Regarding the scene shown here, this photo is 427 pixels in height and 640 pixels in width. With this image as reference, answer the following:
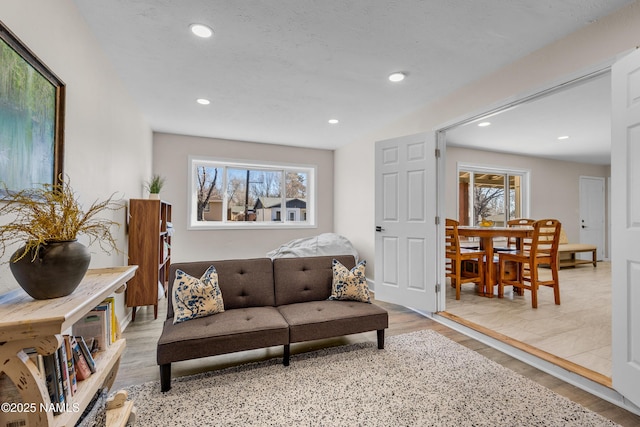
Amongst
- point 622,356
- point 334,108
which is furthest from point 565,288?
point 334,108

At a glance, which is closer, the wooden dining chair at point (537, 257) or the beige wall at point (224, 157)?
the wooden dining chair at point (537, 257)

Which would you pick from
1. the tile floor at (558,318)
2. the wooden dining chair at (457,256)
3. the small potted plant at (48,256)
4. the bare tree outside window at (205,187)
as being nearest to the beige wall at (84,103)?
the small potted plant at (48,256)

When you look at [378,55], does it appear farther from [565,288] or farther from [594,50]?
[565,288]

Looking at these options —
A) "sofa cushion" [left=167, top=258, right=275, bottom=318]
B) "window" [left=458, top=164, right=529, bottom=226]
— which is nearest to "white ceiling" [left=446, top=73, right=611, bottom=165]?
"window" [left=458, top=164, right=529, bottom=226]

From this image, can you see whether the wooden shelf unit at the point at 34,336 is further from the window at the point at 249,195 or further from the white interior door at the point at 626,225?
the window at the point at 249,195

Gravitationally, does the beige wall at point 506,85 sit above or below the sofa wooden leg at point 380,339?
above

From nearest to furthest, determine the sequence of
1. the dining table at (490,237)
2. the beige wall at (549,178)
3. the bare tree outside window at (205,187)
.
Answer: the dining table at (490,237), the bare tree outside window at (205,187), the beige wall at (549,178)

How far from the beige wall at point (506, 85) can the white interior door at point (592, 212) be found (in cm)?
582

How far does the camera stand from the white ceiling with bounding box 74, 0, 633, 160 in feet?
6.32

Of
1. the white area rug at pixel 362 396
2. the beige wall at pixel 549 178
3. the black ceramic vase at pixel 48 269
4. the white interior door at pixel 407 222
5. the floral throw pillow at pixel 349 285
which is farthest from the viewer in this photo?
the beige wall at pixel 549 178

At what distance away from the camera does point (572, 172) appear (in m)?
6.88

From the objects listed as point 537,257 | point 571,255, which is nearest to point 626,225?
point 537,257

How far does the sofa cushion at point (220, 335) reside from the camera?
1903mm

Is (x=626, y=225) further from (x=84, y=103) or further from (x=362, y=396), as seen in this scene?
(x=84, y=103)
